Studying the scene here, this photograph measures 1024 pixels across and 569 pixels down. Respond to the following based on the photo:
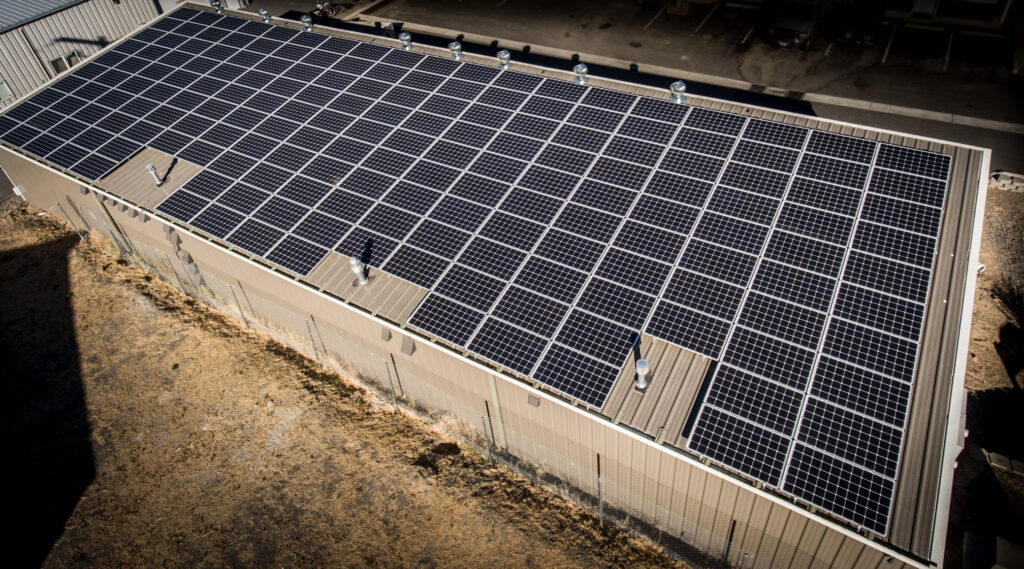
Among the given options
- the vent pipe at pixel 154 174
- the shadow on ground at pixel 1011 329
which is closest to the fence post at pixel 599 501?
the shadow on ground at pixel 1011 329

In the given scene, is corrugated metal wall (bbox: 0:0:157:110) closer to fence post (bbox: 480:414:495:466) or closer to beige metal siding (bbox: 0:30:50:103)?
beige metal siding (bbox: 0:30:50:103)

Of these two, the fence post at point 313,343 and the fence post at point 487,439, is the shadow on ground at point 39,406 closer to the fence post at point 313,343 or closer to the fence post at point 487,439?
the fence post at point 313,343

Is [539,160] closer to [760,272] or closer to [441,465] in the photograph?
[760,272]

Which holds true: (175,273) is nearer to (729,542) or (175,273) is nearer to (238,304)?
(238,304)

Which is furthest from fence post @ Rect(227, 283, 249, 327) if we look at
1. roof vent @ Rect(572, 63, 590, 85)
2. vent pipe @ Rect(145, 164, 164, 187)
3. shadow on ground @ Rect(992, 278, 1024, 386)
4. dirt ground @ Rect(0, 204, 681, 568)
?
shadow on ground @ Rect(992, 278, 1024, 386)

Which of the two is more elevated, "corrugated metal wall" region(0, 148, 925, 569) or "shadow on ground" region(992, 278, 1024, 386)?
"corrugated metal wall" region(0, 148, 925, 569)

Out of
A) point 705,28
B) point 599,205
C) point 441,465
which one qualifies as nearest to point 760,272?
point 599,205
